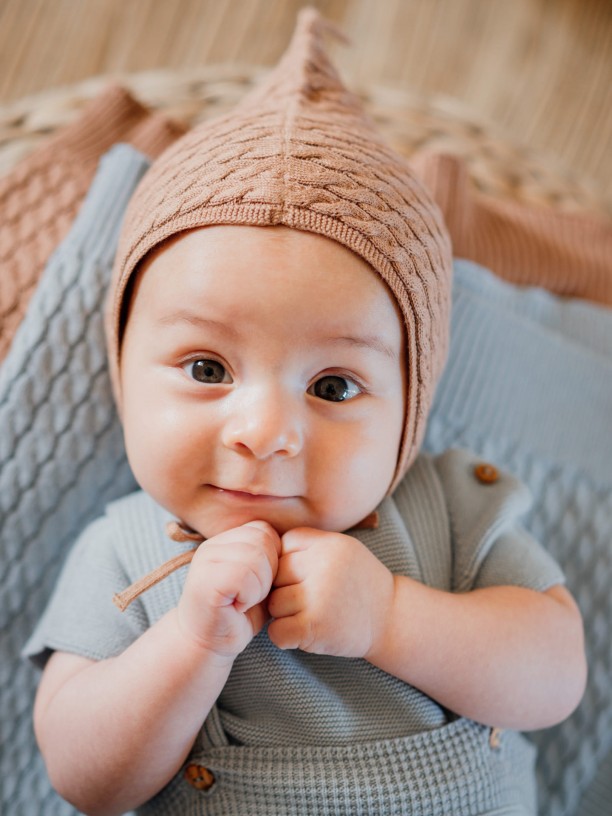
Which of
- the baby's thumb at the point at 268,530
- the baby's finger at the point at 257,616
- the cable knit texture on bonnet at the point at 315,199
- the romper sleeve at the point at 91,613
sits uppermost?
the cable knit texture on bonnet at the point at 315,199

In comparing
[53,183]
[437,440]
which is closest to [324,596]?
[437,440]

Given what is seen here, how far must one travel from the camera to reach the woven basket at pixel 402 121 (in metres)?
1.43

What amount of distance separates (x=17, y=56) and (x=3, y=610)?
4.56 feet

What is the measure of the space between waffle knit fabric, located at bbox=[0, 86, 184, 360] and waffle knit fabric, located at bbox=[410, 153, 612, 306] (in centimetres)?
48

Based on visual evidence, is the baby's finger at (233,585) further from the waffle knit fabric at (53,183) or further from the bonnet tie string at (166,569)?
the waffle knit fabric at (53,183)

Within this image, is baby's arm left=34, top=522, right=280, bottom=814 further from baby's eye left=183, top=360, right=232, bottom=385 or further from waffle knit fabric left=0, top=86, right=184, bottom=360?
waffle knit fabric left=0, top=86, right=184, bottom=360

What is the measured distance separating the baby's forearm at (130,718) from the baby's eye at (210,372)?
262 millimetres

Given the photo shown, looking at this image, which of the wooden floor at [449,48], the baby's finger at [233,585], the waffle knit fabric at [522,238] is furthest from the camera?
the wooden floor at [449,48]

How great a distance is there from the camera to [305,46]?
3.58 feet

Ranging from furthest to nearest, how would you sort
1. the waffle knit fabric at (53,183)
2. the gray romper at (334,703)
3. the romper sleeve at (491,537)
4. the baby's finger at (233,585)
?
1. the waffle knit fabric at (53,183)
2. the romper sleeve at (491,537)
3. the gray romper at (334,703)
4. the baby's finger at (233,585)

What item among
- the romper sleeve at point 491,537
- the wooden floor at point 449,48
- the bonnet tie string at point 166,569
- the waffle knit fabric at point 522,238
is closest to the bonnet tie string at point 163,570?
the bonnet tie string at point 166,569

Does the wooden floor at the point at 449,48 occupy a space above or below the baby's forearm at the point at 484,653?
above

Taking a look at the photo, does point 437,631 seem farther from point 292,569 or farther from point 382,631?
point 292,569

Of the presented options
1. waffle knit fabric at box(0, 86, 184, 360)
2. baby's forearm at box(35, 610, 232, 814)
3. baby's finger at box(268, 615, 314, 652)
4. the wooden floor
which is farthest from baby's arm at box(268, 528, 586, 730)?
the wooden floor
